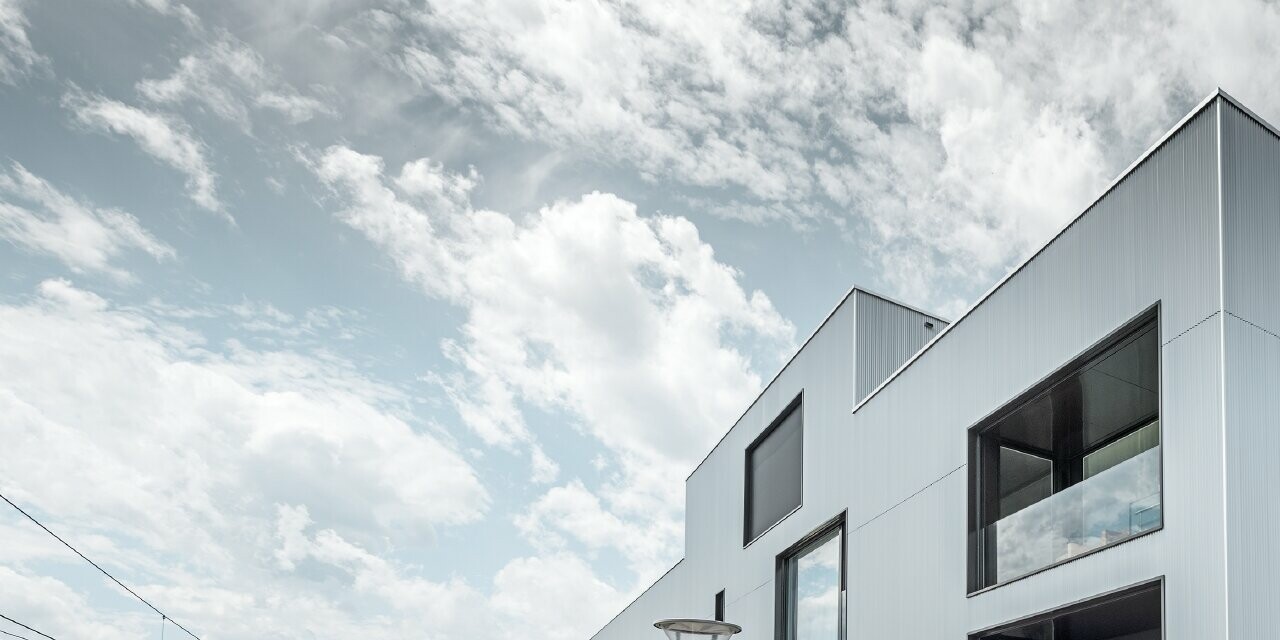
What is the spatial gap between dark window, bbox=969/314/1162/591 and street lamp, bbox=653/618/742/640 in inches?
103

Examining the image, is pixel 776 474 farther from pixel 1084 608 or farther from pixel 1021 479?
pixel 1084 608

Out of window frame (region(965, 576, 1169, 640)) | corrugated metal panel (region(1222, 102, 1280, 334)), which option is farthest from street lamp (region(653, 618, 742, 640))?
corrugated metal panel (region(1222, 102, 1280, 334))

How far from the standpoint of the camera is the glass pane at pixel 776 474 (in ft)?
56.6

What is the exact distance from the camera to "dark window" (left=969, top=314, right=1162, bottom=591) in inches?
400

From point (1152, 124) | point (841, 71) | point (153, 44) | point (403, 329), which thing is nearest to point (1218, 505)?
point (1152, 124)

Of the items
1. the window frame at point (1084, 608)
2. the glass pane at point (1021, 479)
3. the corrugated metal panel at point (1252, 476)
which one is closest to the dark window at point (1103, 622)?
the window frame at point (1084, 608)

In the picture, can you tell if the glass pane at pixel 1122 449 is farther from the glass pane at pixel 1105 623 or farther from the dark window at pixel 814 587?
the dark window at pixel 814 587

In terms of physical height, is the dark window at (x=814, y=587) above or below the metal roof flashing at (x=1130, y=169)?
below

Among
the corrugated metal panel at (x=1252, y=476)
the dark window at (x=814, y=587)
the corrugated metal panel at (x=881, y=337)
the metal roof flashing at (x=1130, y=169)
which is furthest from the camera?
the corrugated metal panel at (x=881, y=337)

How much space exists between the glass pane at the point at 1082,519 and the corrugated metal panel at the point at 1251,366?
2.54ft

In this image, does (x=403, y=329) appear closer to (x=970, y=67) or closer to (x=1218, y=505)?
(x=970, y=67)

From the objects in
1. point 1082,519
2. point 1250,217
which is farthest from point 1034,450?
point 1250,217

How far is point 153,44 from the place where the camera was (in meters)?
25.2

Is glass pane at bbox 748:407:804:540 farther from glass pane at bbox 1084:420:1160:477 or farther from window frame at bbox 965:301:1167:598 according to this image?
glass pane at bbox 1084:420:1160:477
